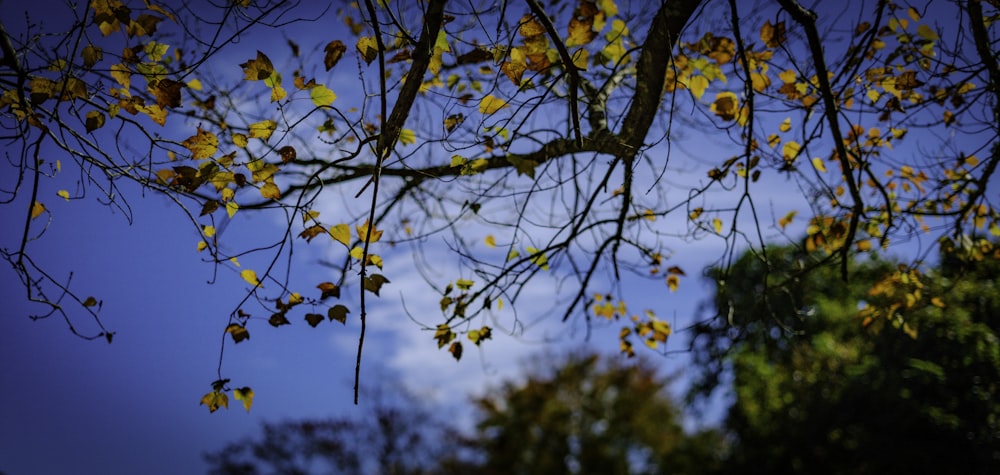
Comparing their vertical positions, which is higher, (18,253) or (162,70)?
(162,70)

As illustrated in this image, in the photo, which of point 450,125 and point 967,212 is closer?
point 450,125

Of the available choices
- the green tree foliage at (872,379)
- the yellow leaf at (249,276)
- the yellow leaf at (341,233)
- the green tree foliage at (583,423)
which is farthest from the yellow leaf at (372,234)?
the green tree foliage at (583,423)

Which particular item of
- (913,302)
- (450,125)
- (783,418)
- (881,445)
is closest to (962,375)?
(881,445)

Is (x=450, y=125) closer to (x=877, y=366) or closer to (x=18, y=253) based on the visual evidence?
(x=18, y=253)

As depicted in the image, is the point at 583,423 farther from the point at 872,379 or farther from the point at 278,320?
the point at 278,320

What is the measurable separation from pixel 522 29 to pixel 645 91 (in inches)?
24.5

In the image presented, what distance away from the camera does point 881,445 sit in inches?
251

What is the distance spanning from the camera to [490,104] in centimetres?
207

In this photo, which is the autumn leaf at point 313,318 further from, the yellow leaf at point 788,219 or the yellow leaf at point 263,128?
the yellow leaf at point 788,219

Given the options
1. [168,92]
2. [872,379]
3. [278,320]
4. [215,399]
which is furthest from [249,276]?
[872,379]

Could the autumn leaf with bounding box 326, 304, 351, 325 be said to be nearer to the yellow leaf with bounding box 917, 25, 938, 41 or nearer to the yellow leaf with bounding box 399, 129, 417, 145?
the yellow leaf with bounding box 399, 129, 417, 145

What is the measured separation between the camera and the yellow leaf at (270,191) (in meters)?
2.17

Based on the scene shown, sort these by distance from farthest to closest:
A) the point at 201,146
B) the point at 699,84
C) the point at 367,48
A: 1. the point at 699,84
2. the point at 201,146
3. the point at 367,48

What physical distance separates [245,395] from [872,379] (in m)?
7.34
